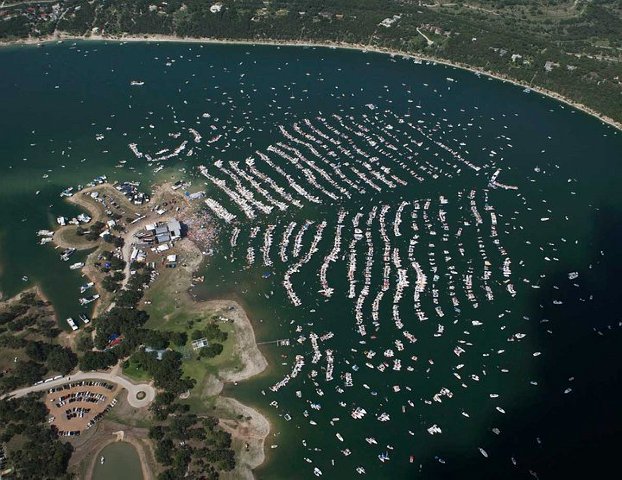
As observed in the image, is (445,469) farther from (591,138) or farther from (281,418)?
(591,138)

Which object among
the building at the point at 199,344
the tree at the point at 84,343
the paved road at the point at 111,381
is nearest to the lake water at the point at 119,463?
the paved road at the point at 111,381

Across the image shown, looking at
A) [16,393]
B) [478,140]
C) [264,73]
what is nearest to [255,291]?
[16,393]

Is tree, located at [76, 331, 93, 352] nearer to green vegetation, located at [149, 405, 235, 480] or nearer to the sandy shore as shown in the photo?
the sandy shore

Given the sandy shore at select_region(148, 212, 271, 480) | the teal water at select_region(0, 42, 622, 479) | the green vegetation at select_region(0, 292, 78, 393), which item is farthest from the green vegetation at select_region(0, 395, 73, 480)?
the sandy shore at select_region(148, 212, 271, 480)

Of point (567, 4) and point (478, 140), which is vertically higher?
point (567, 4)

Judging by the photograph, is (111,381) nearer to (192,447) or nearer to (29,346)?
(29,346)
